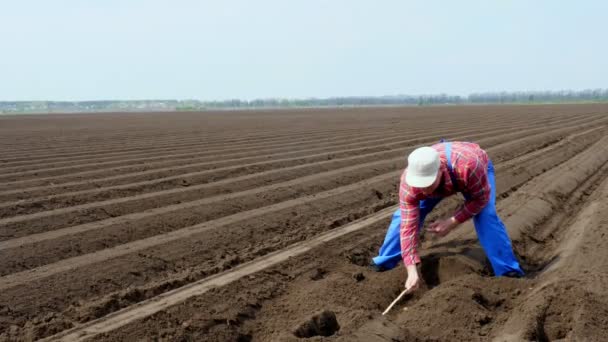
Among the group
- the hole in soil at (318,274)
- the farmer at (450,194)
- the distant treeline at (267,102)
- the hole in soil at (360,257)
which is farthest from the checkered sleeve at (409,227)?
the distant treeline at (267,102)

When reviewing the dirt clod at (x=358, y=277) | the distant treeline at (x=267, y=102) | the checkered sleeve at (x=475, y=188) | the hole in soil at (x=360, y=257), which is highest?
the checkered sleeve at (x=475, y=188)

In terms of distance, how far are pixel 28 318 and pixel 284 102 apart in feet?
422

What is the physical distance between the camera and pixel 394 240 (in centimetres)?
505

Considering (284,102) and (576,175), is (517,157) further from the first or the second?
(284,102)

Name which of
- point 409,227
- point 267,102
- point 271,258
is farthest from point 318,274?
point 267,102

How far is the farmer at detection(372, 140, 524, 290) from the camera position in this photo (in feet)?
13.1

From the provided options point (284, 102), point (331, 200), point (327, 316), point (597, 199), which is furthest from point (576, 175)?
point (284, 102)

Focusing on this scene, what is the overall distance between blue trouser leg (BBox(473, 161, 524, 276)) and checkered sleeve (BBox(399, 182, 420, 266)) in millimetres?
677

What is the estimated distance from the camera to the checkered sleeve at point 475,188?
4.26 metres

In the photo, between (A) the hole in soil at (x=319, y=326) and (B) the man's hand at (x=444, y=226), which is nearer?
(A) the hole in soil at (x=319, y=326)

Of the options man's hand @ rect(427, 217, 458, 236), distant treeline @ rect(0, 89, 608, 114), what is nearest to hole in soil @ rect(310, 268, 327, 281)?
man's hand @ rect(427, 217, 458, 236)

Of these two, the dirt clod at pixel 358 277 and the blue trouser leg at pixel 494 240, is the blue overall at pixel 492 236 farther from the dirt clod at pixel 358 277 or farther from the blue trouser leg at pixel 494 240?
the dirt clod at pixel 358 277

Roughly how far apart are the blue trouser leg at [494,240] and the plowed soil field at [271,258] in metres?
0.18

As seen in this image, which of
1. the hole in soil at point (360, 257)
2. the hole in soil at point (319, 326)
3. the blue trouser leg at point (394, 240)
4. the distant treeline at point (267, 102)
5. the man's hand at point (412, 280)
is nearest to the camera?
the hole in soil at point (319, 326)
